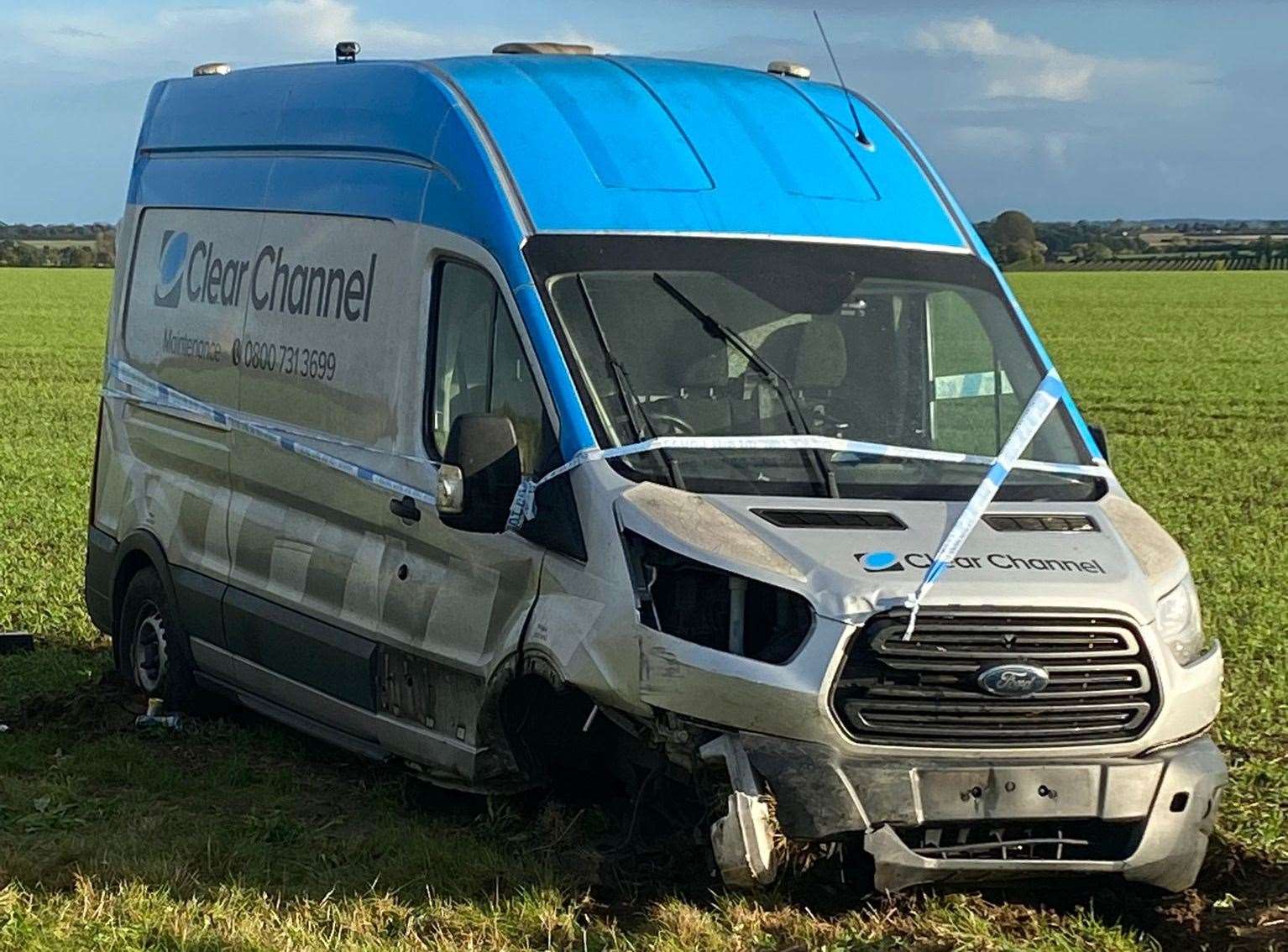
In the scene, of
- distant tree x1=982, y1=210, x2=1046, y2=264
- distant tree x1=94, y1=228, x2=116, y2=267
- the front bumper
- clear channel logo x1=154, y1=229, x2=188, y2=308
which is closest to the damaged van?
the front bumper

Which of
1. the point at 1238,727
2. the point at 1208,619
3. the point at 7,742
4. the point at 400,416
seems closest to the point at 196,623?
the point at 7,742

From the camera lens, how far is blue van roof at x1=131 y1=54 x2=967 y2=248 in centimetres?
693

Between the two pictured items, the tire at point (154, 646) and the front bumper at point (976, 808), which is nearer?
the front bumper at point (976, 808)

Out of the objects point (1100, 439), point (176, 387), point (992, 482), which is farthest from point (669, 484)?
point (176, 387)

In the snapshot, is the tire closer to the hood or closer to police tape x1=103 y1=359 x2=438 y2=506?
police tape x1=103 y1=359 x2=438 y2=506

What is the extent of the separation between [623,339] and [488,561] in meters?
0.84

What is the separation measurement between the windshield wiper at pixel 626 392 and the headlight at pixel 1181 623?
1468 millimetres

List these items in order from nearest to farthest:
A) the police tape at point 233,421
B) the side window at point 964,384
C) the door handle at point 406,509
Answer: the side window at point 964,384 → the door handle at point 406,509 → the police tape at point 233,421

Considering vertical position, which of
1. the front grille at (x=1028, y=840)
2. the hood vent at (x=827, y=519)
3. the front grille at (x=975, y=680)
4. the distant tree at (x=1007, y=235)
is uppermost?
the distant tree at (x=1007, y=235)

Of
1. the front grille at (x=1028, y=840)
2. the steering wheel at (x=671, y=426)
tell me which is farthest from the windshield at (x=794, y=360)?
the front grille at (x=1028, y=840)

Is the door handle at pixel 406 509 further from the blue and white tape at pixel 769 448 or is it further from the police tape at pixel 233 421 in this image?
the blue and white tape at pixel 769 448

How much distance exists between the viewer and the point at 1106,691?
5824 millimetres

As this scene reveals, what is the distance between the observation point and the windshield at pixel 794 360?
21.1 ft

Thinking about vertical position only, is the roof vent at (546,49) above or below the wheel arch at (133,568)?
above
